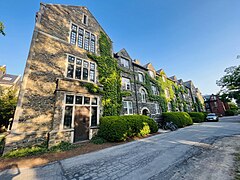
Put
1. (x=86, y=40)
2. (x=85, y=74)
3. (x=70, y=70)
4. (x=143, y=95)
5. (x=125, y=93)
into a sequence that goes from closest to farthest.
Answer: (x=70, y=70) < (x=85, y=74) < (x=86, y=40) < (x=125, y=93) < (x=143, y=95)

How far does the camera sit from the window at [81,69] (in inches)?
398

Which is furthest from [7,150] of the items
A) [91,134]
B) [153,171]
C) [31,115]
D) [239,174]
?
[239,174]

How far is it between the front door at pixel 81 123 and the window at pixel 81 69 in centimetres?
310

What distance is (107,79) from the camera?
1217cm

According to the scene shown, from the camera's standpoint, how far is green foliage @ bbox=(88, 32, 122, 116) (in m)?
11.4

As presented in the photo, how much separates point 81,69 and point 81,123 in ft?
17.0

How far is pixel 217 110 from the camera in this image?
146 ft

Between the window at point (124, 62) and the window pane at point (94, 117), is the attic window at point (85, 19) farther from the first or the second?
the window pane at point (94, 117)

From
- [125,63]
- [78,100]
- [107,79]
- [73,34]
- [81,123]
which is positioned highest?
[73,34]

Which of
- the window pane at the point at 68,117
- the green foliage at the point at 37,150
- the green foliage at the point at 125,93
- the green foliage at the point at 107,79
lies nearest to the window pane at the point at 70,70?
the green foliage at the point at 107,79

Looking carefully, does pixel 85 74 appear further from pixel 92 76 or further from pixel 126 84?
pixel 126 84

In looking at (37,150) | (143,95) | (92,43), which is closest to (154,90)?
(143,95)

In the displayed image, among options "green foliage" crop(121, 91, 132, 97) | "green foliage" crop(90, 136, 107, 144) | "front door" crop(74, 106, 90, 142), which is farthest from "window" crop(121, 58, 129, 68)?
"green foliage" crop(90, 136, 107, 144)

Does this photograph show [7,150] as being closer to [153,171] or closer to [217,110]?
[153,171]
